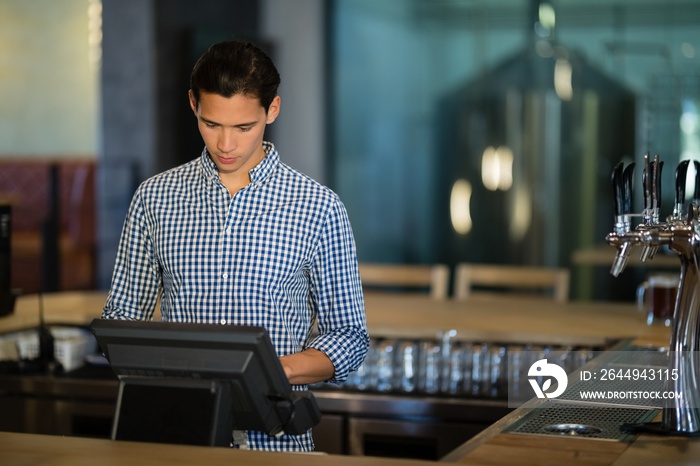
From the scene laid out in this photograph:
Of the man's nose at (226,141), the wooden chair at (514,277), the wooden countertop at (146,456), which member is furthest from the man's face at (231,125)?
the wooden chair at (514,277)

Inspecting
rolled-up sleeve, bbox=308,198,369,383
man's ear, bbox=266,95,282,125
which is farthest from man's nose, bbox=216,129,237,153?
rolled-up sleeve, bbox=308,198,369,383

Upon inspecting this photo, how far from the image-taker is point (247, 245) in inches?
95.5

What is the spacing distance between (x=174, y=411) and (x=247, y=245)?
0.51 meters

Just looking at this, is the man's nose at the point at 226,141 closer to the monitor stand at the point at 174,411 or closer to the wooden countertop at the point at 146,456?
the monitor stand at the point at 174,411

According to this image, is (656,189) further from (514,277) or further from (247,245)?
(514,277)

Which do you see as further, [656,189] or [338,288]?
[338,288]

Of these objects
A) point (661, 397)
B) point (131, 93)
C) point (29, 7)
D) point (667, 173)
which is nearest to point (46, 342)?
point (661, 397)

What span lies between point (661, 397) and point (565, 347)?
147 centimetres

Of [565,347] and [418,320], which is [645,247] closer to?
[565,347]

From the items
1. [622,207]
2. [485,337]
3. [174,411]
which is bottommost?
[485,337]

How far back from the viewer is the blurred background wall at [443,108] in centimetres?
725

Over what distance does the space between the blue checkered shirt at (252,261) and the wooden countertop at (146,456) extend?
1.45 feet

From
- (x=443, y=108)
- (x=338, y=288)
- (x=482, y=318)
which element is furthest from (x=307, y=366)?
(x=443, y=108)

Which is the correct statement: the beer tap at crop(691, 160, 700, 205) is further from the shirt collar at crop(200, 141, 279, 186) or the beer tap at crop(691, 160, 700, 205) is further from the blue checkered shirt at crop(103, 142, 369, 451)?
the shirt collar at crop(200, 141, 279, 186)
